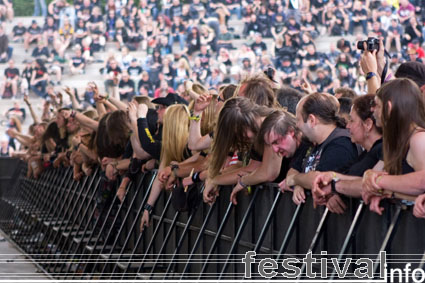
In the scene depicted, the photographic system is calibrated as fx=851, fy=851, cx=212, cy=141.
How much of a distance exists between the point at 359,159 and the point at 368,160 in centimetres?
16

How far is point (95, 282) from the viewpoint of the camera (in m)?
6.53

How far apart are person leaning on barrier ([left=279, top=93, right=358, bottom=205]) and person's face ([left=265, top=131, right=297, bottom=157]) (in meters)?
0.14

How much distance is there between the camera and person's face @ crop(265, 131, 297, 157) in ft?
14.5

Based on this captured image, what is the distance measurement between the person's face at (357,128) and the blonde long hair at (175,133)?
2234 millimetres

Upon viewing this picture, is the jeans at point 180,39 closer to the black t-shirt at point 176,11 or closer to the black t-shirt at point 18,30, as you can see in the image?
the black t-shirt at point 176,11

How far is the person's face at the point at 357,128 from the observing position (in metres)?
3.86

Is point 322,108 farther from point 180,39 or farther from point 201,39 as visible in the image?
point 180,39

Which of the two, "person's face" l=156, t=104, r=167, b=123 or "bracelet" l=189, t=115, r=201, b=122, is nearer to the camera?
"bracelet" l=189, t=115, r=201, b=122

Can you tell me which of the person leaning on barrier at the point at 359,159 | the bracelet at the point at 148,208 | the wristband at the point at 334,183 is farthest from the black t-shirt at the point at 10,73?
the wristband at the point at 334,183

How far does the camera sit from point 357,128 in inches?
152

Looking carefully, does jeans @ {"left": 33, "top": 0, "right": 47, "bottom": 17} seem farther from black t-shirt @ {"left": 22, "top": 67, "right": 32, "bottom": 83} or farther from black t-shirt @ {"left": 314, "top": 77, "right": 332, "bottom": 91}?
black t-shirt @ {"left": 314, "top": 77, "right": 332, "bottom": 91}

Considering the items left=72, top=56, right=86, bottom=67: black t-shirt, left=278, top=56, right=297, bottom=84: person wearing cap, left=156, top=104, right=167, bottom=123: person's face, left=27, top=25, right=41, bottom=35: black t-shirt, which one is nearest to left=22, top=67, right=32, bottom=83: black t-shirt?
left=72, top=56, right=86, bottom=67: black t-shirt

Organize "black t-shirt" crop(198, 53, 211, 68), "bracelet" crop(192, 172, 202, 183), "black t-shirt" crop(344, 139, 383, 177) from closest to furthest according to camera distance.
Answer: "black t-shirt" crop(344, 139, 383, 177), "bracelet" crop(192, 172, 202, 183), "black t-shirt" crop(198, 53, 211, 68)

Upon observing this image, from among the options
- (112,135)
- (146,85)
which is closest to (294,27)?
(146,85)
